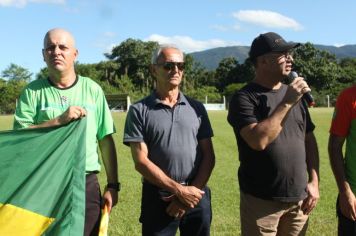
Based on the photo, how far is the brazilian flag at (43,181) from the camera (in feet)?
13.2

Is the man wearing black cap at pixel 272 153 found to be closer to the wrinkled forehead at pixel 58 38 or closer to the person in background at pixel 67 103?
the person in background at pixel 67 103

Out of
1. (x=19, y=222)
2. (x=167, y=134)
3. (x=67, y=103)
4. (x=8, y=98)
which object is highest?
(x=67, y=103)

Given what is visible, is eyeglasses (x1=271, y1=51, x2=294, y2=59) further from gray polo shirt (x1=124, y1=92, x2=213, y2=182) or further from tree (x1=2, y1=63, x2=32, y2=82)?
tree (x1=2, y1=63, x2=32, y2=82)

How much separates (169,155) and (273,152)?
2.80 feet

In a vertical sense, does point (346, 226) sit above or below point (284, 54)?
below

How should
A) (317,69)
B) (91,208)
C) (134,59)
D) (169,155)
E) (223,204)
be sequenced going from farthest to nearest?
(134,59)
(317,69)
(223,204)
(91,208)
(169,155)

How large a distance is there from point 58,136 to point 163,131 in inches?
33.8

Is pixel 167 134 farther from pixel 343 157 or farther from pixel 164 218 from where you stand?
pixel 343 157

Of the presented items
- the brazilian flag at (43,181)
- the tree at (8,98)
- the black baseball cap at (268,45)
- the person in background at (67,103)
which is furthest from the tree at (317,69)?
the brazilian flag at (43,181)

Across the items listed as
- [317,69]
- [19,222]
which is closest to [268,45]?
[19,222]

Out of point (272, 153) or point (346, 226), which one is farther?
point (346, 226)

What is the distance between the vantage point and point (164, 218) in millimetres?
4312

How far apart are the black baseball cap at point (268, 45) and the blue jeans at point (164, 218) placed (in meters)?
1.27

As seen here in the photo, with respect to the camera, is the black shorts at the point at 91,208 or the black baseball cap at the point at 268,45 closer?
the black baseball cap at the point at 268,45
